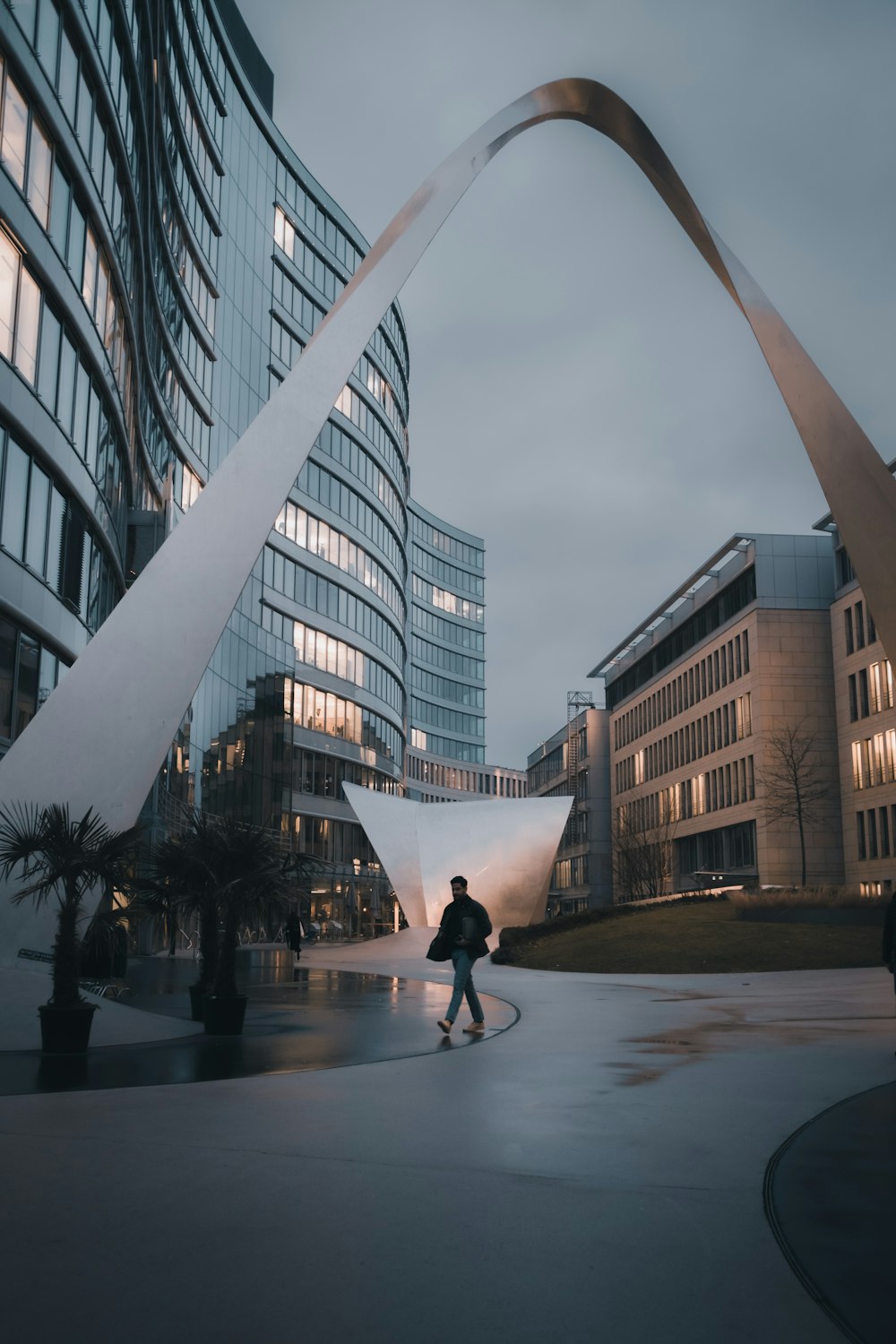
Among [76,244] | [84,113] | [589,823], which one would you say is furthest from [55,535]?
[589,823]

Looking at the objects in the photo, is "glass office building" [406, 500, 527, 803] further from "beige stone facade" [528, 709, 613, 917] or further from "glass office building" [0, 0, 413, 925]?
"glass office building" [0, 0, 413, 925]

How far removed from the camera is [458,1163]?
618 cm

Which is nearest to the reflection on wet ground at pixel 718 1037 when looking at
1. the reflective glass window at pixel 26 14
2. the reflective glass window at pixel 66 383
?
the reflective glass window at pixel 66 383

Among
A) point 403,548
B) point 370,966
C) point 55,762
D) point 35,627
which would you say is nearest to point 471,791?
point 403,548

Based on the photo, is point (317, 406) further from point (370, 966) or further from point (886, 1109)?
point (370, 966)

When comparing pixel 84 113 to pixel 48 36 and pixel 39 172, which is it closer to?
pixel 48 36

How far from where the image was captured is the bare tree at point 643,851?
237 ft

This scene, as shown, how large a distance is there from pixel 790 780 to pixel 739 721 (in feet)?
40.0

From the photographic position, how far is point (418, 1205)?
533 cm

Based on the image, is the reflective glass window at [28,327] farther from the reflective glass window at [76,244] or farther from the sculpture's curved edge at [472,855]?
the sculpture's curved edge at [472,855]

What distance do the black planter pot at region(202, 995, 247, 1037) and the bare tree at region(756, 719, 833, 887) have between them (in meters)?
52.9

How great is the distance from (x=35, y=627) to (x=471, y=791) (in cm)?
10434

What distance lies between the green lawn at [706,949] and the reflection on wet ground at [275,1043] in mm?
7927

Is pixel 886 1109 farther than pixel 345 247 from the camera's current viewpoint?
No
